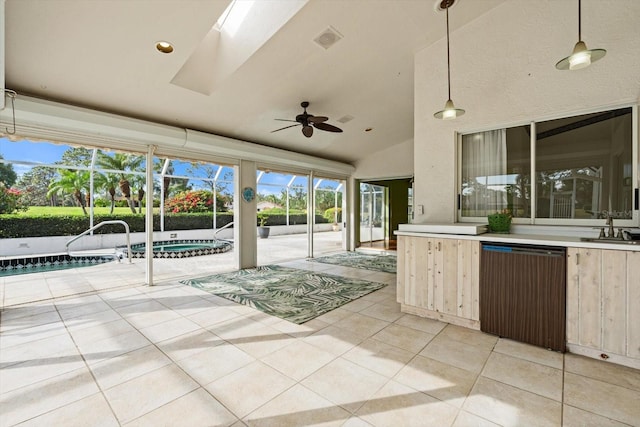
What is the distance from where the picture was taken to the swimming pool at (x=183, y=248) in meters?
8.03

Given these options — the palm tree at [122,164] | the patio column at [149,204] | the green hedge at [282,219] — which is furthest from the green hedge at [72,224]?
the patio column at [149,204]

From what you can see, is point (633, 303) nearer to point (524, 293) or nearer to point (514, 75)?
point (524, 293)

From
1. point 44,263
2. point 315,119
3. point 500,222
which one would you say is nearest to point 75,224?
point 44,263

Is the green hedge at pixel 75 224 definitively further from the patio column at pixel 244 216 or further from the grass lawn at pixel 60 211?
the patio column at pixel 244 216

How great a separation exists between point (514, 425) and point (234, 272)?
17.2ft

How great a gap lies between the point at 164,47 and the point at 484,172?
169 inches

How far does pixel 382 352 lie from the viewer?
2.58 m

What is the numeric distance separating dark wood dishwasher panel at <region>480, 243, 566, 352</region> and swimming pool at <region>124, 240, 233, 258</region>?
25.1 feet

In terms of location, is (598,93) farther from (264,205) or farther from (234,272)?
(264,205)

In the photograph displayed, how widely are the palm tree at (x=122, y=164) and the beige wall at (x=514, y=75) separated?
451 inches

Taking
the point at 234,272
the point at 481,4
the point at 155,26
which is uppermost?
the point at 481,4

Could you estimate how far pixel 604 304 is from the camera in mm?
2375

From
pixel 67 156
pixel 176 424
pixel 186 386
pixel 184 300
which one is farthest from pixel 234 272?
pixel 67 156

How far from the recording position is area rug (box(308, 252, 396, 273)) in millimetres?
6469
